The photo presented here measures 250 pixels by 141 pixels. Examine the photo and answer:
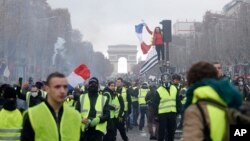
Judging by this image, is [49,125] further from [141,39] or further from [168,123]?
[141,39]

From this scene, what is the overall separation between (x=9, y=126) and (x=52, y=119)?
99.3 inches

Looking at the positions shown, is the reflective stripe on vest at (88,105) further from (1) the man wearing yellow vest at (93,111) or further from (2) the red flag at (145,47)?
(2) the red flag at (145,47)

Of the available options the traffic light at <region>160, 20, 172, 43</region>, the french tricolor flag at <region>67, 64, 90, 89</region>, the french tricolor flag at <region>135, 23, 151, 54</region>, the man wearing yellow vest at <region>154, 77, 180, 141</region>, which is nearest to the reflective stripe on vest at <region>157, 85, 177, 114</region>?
the man wearing yellow vest at <region>154, 77, 180, 141</region>

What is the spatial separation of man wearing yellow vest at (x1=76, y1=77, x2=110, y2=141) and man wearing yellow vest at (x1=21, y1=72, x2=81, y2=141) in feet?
12.1

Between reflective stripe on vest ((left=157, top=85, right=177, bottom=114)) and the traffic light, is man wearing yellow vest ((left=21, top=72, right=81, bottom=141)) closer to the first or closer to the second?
reflective stripe on vest ((left=157, top=85, right=177, bottom=114))

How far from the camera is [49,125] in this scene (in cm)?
562

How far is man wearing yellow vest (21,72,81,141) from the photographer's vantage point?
5605 millimetres

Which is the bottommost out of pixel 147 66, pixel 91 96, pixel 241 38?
pixel 91 96

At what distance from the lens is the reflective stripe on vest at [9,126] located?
7.95 metres

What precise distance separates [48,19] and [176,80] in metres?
68.1

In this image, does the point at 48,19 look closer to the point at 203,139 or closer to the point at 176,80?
the point at 176,80

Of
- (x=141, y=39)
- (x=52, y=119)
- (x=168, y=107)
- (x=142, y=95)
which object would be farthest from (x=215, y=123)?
(x=141, y=39)

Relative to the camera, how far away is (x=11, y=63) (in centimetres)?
6194

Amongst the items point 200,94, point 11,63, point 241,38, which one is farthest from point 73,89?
point 11,63
